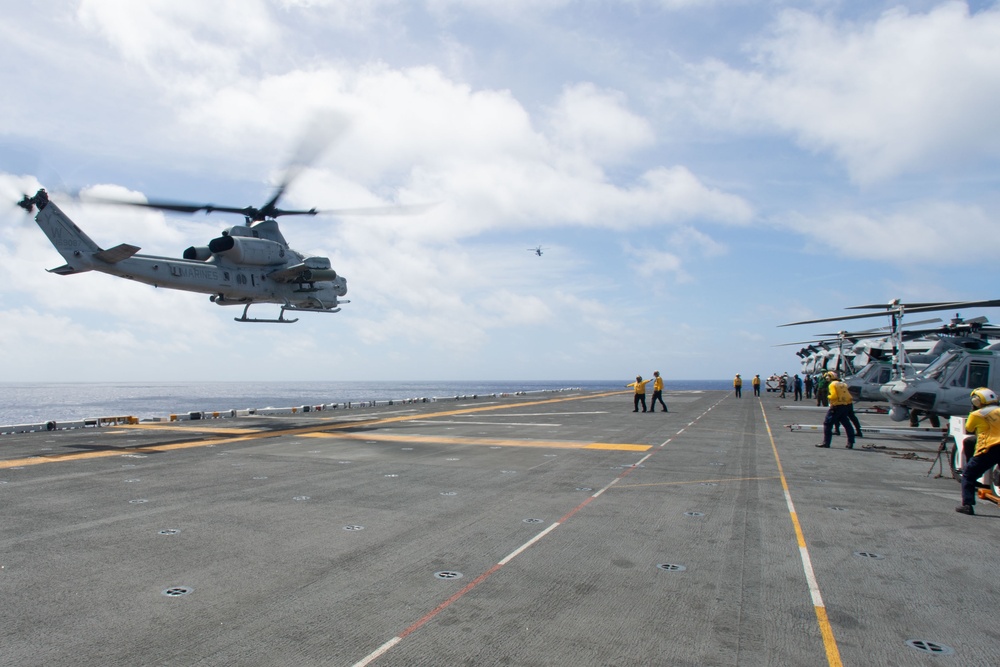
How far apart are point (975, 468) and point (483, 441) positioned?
38.4 ft

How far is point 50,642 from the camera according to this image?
4.67 meters

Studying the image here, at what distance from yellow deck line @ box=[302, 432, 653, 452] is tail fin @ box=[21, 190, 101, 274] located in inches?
396

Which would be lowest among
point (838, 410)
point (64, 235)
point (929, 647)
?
point (929, 647)

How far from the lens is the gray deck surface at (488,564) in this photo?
4.71m

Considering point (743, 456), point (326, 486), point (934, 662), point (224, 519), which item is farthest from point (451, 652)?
point (743, 456)

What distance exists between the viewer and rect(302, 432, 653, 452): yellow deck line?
16672 millimetres

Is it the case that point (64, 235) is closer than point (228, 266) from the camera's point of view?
Yes

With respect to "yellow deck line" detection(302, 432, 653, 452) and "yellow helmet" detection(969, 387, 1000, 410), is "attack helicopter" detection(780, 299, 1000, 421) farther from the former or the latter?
"yellow helmet" detection(969, 387, 1000, 410)

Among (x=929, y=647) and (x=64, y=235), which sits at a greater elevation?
(x=64, y=235)

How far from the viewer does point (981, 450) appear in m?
9.19

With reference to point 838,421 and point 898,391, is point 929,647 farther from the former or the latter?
point 898,391

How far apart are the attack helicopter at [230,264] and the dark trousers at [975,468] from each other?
23.1m

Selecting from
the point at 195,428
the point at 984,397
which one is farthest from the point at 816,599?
the point at 195,428

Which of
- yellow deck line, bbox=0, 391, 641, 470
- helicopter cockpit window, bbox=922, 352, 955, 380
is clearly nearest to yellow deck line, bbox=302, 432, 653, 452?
yellow deck line, bbox=0, 391, 641, 470
